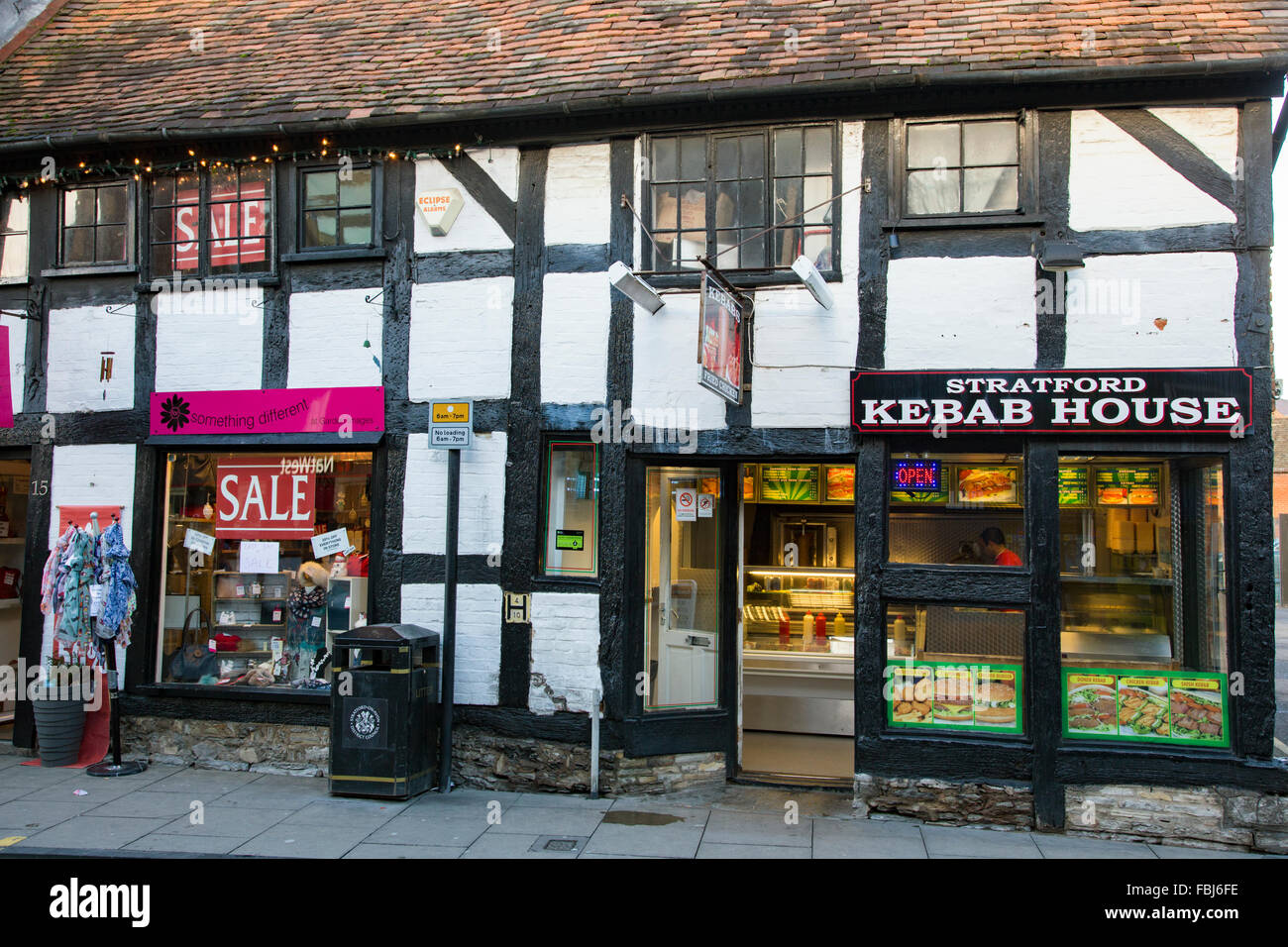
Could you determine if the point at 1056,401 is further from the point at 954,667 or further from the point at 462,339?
the point at 462,339

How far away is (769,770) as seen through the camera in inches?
328

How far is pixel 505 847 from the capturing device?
21.7ft

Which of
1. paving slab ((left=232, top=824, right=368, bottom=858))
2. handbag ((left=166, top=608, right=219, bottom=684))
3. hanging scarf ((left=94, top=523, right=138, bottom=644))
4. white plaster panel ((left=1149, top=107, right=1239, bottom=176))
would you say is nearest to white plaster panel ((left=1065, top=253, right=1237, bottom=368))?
white plaster panel ((left=1149, top=107, right=1239, bottom=176))

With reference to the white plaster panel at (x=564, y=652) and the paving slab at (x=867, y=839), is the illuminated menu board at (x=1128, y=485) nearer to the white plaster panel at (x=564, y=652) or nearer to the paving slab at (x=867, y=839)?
the paving slab at (x=867, y=839)

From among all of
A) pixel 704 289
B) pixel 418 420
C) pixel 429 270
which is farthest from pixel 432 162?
pixel 704 289

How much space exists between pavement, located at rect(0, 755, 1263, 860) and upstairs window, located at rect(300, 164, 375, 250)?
4.91 meters

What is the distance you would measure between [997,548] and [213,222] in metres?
7.68

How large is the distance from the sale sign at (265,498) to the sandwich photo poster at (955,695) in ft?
17.8

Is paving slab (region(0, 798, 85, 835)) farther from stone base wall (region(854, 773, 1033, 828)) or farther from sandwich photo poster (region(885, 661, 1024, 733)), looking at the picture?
sandwich photo poster (region(885, 661, 1024, 733))

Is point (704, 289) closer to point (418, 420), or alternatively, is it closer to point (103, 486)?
point (418, 420)

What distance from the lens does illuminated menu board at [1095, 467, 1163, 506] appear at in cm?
742

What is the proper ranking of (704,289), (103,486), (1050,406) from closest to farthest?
(704,289) < (1050,406) < (103,486)

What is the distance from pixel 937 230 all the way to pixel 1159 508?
2.80 meters

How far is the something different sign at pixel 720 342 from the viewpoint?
6.75 metres
